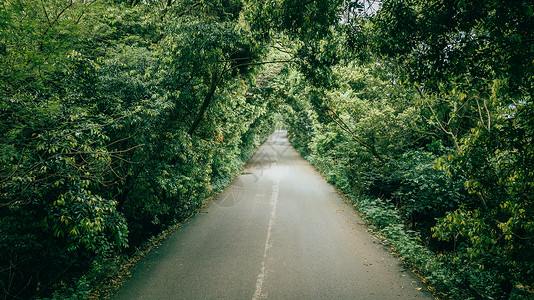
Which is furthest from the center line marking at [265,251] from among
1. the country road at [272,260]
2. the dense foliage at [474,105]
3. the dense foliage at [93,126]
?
the dense foliage at [474,105]

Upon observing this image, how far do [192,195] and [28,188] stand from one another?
7137 mm

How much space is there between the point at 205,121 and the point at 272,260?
536cm

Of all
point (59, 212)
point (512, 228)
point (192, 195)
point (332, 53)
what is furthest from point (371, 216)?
point (59, 212)

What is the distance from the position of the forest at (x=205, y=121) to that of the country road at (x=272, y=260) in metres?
0.76

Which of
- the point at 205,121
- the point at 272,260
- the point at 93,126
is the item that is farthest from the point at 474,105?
the point at 93,126

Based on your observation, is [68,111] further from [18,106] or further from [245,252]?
→ [245,252]

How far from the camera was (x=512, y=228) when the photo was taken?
12.5ft

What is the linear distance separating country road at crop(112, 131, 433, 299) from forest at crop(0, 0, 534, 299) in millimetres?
761

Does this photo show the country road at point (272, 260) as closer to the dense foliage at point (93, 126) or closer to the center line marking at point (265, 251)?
the center line marking at point (265, 251)

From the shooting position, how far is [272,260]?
6473 mm

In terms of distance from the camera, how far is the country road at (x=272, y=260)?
17.1 ft

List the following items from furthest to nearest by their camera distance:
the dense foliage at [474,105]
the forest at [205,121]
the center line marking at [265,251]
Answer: the center line marking at [265,251] → the forest at [205,121] → the dense foliage at [474,105]

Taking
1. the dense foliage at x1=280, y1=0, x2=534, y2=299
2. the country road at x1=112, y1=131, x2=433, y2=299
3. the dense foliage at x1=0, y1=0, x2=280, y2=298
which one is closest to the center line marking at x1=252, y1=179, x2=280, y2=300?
the country road at x1=112, y1=131, x2=433, y2=299

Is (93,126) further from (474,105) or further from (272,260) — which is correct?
(474,105)
